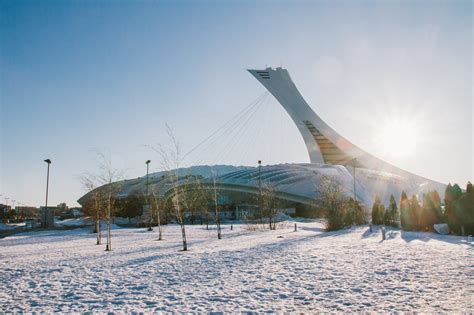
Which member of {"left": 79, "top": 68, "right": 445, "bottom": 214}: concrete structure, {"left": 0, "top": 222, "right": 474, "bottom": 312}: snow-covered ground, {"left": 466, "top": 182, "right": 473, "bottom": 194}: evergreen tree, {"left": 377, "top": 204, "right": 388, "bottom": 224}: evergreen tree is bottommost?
{"left": 0, "top": 222, "right": 474, "bottom": 312}: snow-covered ground

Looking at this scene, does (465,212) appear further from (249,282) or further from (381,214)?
(249,282)

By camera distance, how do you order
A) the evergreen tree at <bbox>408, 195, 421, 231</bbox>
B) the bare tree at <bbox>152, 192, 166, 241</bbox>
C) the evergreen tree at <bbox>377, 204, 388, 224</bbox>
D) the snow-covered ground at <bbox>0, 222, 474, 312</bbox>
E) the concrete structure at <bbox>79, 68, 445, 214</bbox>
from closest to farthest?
1. the snow-covered ground at <bbox>0, 222, 474, 312</bbox>
2. the bare tree at <bbox>152, 192, 166, 241</bbox>
3. the evergreen tree at <bbox>408, 195, 421, 231</bbox>
4. the evergreen tree at <bbox>377, 204, 388, 224</bbox>
5. the concrete structure at <bbox>79, 68, 445, 214</bbox>

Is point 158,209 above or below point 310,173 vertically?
below

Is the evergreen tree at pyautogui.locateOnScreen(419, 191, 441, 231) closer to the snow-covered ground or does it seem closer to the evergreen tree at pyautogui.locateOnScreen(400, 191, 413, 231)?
the evergreen tree at pyautogui.locateOnScreen(400, 191, 413, 231)

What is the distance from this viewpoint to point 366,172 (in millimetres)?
66750

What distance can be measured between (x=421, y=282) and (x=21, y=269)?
38.8 ft

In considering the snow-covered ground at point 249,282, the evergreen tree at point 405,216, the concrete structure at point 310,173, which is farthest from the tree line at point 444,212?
the concrete structure at point 310,173

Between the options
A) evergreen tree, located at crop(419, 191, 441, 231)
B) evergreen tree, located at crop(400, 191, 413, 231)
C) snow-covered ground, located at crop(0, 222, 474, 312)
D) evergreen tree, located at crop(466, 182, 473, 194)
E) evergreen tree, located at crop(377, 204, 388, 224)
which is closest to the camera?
snow-covered ground, located at crop(0, 222, 474, 312)

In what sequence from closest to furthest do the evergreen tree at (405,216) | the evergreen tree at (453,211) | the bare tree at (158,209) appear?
the evergreen tree at (453,211) < the bare tree at (158,209) < the evergreen tree at (405,216)

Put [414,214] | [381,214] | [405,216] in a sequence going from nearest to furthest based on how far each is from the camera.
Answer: [414,214], [405,216], [381,214]

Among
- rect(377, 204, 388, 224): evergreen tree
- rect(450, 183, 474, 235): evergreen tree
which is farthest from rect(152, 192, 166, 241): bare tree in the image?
rect(377, 204, 388, 224): evergreen tree

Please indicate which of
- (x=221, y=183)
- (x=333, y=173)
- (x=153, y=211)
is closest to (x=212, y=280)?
(x=153, y=211)

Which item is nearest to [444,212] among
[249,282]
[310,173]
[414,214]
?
[414,214]

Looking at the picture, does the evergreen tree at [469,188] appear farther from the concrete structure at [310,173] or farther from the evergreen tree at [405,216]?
the concrete structure at [310,173]
